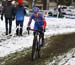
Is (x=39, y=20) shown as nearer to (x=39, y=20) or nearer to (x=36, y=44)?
(x=39, y=20)

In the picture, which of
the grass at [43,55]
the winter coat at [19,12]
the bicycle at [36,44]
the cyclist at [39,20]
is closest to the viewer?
the grass at [43,55]

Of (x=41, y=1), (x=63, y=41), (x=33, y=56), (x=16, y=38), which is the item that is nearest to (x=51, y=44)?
(x=63, y=41)

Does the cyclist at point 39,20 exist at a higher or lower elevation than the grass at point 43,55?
higher

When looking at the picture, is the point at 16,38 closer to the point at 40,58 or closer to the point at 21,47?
the point at 21,47

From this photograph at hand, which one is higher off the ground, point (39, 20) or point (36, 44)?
point (39, 20)

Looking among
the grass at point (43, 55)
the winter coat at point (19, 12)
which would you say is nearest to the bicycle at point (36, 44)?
the grass at point (43, 55)

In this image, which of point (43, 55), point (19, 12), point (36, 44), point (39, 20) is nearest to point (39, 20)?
point (39, 20)

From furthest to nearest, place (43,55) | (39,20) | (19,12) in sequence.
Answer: (19,12)
(43,55)
(39,20)

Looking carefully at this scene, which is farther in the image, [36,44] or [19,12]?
[19,12]

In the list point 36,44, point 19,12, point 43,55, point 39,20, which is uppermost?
point 39,20

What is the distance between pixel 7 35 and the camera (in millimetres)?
18953

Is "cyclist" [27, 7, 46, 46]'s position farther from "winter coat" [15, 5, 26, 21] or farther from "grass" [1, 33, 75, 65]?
"winter coat" [15, 5, 26, 21]

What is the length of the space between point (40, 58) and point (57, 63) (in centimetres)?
131

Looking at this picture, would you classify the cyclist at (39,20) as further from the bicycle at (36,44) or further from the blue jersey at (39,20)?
the bicycle at (36,44)
